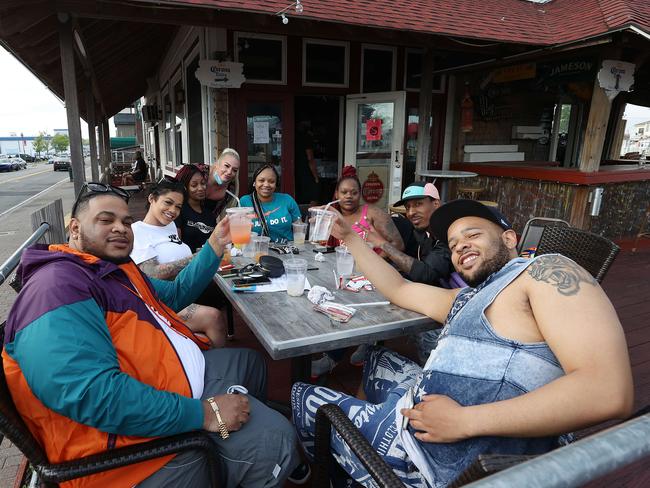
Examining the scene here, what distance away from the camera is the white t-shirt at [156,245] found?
256 cm

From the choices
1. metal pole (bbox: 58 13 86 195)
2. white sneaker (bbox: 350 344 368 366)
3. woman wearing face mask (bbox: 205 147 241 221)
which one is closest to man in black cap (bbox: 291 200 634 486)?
white sneaker (bbox: 350 344 368 366)

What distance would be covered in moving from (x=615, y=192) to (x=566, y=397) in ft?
22.0

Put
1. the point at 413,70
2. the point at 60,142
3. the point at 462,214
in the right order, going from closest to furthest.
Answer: the point at 462,214
the point at 413,70
the point at 60,142

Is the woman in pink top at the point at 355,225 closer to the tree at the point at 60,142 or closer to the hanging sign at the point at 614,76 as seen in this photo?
the hanging sign at the point at 614,76

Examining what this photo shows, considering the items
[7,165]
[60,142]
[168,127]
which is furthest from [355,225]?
[60,142]

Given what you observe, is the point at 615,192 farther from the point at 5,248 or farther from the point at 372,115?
the point at 5,248

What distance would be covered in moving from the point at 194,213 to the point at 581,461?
10.5 ft

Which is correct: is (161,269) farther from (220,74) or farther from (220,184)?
(220,74)

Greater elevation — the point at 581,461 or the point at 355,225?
the point at 581,461

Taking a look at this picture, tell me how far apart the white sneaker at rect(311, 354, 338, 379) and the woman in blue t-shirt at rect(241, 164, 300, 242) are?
1042 mm

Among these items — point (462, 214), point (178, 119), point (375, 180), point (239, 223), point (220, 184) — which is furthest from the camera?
point (178, 119)

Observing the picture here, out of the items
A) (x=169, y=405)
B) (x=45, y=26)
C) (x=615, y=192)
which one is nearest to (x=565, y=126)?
(x=615, y=192)

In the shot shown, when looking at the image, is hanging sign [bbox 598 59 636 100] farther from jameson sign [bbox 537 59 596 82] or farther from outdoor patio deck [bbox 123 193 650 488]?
outdoor patio deck [bbox 123 193 650 488]

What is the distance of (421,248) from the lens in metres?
2.71
